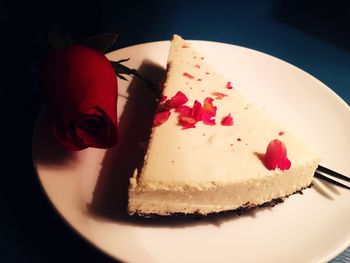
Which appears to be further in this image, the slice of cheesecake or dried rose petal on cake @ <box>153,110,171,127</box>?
dried rose petal on cake @ <box>153,110,171,127</box>

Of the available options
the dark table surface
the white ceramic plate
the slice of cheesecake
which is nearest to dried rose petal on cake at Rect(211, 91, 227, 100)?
the slice of cheesecake

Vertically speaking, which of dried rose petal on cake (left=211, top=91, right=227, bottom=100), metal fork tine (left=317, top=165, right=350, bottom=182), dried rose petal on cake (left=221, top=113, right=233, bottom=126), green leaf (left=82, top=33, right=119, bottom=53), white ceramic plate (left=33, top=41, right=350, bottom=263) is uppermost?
green leaf (left=82, top=33, right=119, bottom=53)

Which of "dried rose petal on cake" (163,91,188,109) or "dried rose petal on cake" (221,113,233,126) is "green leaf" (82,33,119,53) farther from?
"dried rose petal on cake" (221,113,233,126)

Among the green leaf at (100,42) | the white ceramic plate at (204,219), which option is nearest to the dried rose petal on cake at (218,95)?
the white ceramic plate at (204,219)

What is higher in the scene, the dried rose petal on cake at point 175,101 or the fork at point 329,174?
the dried rose petal on cake at point 175,101

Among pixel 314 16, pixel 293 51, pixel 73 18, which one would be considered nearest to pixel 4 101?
pixel 73 18

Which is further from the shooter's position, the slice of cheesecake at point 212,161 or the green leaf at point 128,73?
the green leaf at point 128,73

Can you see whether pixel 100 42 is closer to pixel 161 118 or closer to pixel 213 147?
pixel 161 118

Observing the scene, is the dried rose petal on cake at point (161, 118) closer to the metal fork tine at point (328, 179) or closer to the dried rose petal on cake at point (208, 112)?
the dried rose petal on cake at point (208, 112)
